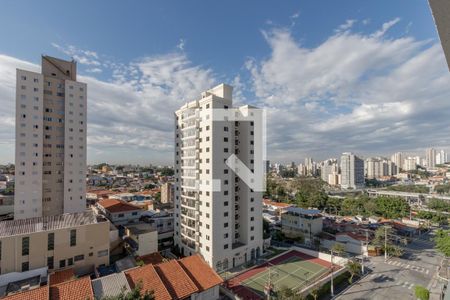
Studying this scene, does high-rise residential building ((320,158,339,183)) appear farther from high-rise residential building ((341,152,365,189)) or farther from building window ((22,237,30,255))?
building window ((22,237,30,255))

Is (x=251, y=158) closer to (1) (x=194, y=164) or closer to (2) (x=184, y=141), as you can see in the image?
(1) (x=194, y=164)

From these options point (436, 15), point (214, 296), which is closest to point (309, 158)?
point (214, 296)

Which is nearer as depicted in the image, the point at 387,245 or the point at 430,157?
the point at 387,245

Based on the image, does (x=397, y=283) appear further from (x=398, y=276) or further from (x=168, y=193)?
(x=168, y=193)

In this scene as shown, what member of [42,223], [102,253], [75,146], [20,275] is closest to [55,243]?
[42,223]

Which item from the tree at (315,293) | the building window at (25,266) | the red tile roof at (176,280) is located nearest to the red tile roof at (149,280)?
the red tile roof at (176,280)

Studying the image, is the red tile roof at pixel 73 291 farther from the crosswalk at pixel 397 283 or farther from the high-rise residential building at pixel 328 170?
the high-rise residential building at pixel 328 170
